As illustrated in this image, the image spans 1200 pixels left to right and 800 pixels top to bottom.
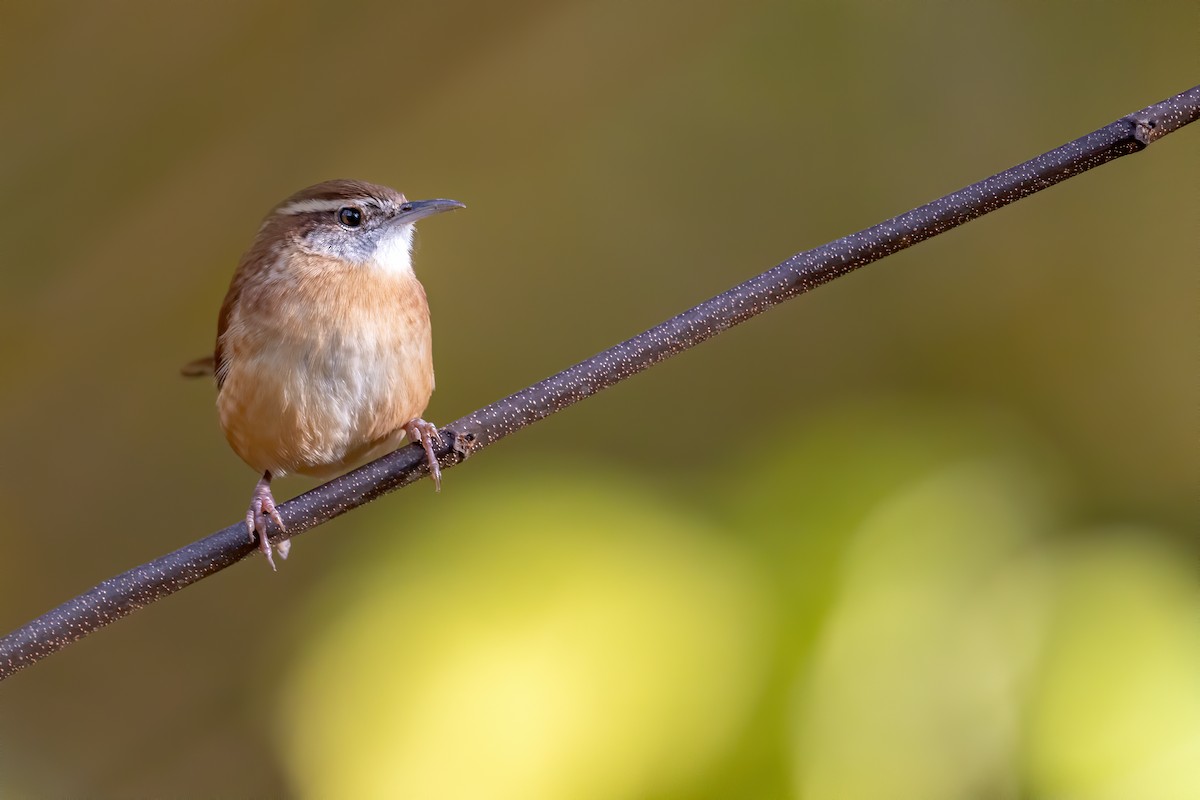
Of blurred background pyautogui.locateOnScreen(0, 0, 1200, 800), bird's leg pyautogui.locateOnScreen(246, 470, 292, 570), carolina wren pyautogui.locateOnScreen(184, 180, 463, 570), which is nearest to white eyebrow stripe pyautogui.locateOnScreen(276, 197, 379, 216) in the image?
carolina wren pyautogui.locateOnScreen(184, 180, 463, 570)

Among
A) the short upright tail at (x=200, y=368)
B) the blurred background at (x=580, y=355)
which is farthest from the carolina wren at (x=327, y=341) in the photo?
the blurred background at (x=580, y=355)

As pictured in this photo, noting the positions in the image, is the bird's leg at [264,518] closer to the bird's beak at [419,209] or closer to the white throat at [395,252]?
the white throat at [395,252]

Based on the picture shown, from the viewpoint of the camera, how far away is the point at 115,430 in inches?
156

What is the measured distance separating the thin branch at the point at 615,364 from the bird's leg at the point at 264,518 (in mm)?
45

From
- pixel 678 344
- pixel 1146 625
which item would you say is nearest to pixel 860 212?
pixel 1146 625

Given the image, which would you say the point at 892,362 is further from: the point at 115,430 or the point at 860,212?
the point at 115,430

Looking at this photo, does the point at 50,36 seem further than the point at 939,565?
Yes

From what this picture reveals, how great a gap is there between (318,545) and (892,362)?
222 cm

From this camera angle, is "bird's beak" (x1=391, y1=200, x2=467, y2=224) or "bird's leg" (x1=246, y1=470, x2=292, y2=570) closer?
"bird's leg" (x1=246, y1=470, x2=292, y2=570)

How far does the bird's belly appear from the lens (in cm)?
202

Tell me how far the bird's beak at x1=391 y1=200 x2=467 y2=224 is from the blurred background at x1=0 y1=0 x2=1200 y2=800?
3.23 feet

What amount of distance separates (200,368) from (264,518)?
899 mm

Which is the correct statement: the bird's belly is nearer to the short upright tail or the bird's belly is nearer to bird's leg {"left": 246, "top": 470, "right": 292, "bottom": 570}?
bird's leg {"left": 246, "top": 470, "right": 292, "bottom": 570}

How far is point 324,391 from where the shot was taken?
6.62 ft
